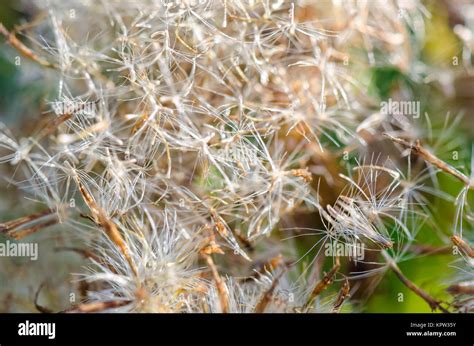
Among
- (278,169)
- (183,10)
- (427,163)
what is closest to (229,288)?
(278,169)

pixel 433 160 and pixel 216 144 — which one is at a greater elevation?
pixel 216 144

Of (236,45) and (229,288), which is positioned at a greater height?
(236,45)

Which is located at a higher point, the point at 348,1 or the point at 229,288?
the point at 348,1
